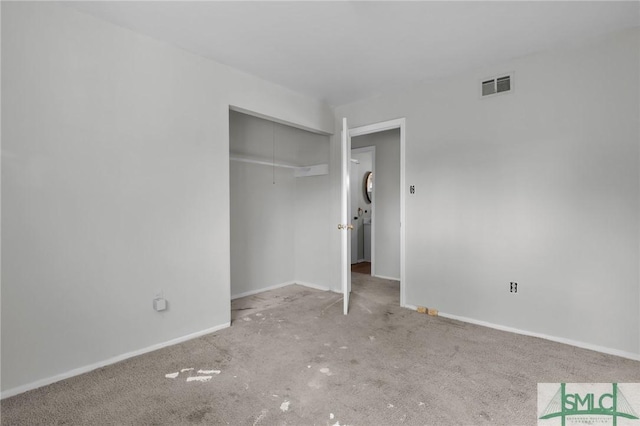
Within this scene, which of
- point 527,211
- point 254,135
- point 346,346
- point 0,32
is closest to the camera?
point 0,32

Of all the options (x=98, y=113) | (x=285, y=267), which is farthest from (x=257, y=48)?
(x=285, y=267)

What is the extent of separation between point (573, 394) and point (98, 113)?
3778 mm

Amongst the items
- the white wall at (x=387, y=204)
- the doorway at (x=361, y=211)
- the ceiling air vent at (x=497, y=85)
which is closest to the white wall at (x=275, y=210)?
the white wall at (x=387, y=204)

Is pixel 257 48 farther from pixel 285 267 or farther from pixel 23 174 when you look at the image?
pixel 285 267

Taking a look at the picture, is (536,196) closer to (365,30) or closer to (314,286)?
(365,30)

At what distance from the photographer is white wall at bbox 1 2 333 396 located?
2.14m

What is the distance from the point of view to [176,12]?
2.36 m

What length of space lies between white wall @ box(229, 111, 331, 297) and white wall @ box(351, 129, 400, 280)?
49.2 inches

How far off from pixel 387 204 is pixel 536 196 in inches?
105

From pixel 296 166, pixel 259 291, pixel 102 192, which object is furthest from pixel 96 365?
pixel 296 166

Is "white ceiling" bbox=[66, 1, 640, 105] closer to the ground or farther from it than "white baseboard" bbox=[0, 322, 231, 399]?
farther from it

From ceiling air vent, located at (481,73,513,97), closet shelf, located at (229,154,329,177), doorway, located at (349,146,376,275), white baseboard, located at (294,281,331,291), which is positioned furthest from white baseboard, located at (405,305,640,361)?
doorway, located at (349,146,376,275)

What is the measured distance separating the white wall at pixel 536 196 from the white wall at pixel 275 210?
58.9 inches

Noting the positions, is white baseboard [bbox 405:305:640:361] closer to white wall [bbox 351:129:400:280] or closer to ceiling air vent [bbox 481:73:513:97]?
white wall [bbox 351:129:400:280]
